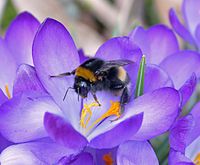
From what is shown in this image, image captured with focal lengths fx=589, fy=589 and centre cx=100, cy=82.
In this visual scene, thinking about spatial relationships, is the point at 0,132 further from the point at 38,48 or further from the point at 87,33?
the point at 87,33

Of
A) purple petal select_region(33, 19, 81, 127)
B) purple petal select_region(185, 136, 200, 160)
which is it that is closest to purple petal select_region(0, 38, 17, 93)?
purple petal select_region(33, 19, 81, 127)

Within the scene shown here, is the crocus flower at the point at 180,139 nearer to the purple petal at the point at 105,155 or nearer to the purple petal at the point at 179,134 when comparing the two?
the purple petal at the point at 179,134

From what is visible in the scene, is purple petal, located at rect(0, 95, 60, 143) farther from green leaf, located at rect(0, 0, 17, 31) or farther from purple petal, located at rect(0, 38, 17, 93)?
green leaf, located at rect(0, 0, 17, 31)

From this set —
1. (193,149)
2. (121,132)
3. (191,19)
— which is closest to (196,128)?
(193,149)

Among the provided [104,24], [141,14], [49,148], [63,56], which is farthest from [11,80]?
[104,24]

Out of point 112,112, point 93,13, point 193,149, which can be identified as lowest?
point 93,13

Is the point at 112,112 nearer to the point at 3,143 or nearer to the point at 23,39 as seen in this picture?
the point at 3,143
